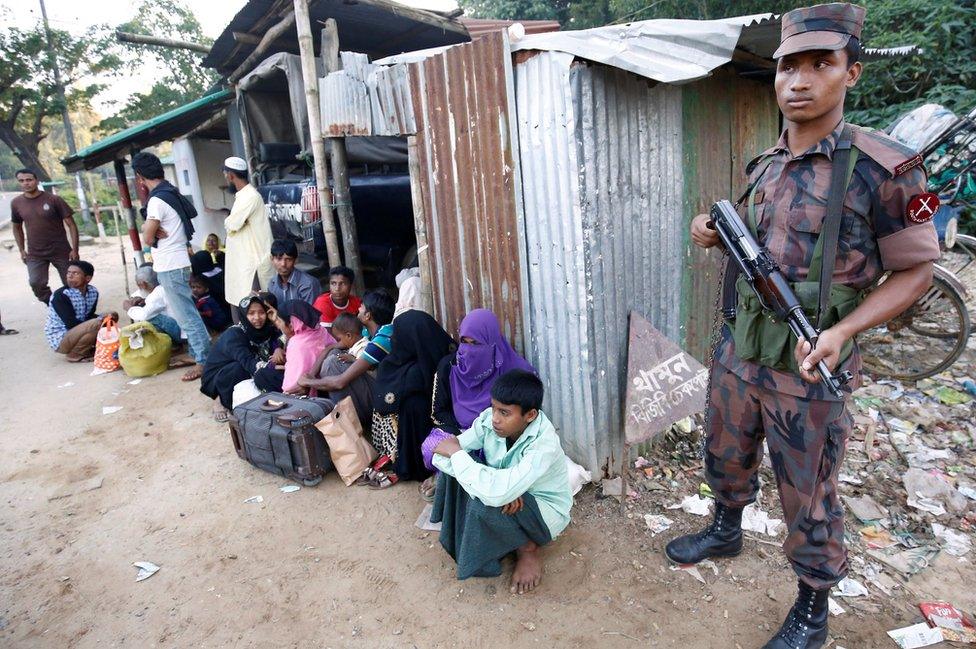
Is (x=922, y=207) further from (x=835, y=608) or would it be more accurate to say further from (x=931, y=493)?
(x=931, y=493)

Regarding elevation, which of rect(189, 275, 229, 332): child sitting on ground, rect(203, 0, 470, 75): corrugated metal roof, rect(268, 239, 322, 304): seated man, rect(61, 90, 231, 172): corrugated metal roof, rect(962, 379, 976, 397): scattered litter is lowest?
rect(962, 379, 976, 397): scattered litter

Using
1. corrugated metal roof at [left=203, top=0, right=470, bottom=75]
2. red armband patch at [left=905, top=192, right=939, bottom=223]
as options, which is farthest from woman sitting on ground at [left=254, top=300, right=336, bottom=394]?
red armband patch at [left=905, top=192, right=939, bottom=223]

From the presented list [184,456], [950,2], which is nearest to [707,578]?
[184,456]

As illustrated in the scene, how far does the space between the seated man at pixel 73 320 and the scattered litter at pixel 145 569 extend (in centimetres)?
435

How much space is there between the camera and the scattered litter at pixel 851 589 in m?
2.38

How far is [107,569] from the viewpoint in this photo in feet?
9.68

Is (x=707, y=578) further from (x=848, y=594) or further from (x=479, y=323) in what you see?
(x=479, y=323)

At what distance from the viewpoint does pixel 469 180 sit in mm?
3412

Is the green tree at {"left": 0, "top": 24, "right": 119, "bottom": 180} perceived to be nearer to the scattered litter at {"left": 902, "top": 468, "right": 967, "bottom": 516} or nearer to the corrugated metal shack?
the corrugated metal shack

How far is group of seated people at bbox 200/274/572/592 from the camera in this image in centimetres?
248

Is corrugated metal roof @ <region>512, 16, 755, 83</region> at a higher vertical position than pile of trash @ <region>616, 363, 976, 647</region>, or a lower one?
higher

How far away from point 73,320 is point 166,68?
15562 millimetres

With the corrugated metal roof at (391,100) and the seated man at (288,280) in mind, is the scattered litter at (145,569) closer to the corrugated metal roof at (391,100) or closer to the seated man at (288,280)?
the seated man at (288,280)

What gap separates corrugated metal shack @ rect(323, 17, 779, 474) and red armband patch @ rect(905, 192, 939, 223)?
1.10 metres
